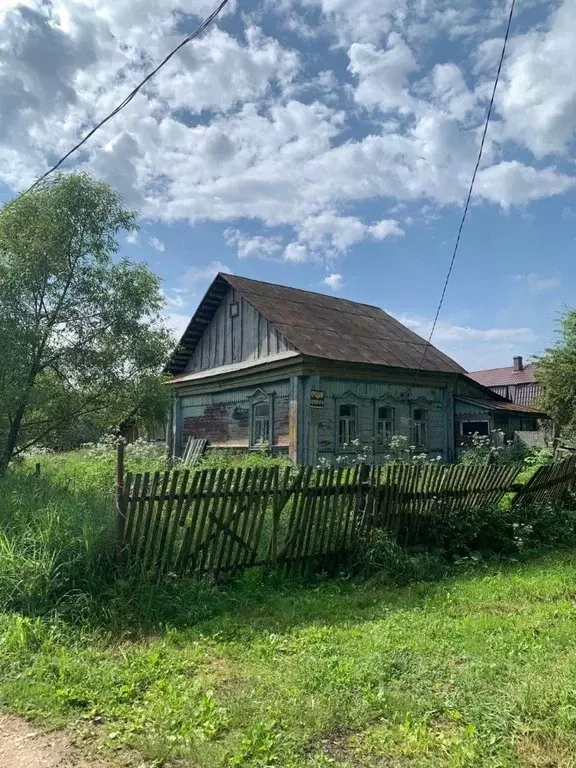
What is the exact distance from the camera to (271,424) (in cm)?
1525

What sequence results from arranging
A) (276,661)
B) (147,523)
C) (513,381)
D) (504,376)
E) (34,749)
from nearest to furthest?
1. (34,749)
2. (276,661)
3. (147,523)
4. (513,381)
5. (504,376)

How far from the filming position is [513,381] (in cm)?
4597

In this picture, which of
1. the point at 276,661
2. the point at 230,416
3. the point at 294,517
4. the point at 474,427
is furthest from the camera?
the point at 474,427

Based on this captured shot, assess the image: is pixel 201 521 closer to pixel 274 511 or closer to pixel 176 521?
pixel 176 521

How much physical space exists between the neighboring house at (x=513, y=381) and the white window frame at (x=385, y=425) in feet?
96.6

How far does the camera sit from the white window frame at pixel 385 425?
625 inches

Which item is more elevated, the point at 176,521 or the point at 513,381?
the point at 513,381

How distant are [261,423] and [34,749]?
1306cm

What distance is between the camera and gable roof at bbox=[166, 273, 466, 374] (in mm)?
15383

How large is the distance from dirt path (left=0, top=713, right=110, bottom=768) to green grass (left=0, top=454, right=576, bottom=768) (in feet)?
0.31

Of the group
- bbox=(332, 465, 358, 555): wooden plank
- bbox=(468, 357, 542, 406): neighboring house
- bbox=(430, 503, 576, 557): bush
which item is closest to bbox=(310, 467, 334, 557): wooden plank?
bbox=(332, 465, 358, 555): wooden plank

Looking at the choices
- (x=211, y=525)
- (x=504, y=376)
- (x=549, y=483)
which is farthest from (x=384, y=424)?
(x=504, y=376)

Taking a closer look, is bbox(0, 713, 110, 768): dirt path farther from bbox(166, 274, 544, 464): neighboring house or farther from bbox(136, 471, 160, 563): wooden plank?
bbox(166, 274, 544, 464): neighboring house

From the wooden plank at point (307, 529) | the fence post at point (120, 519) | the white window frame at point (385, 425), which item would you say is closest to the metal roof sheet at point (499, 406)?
the white window frame at point (385, 425)
